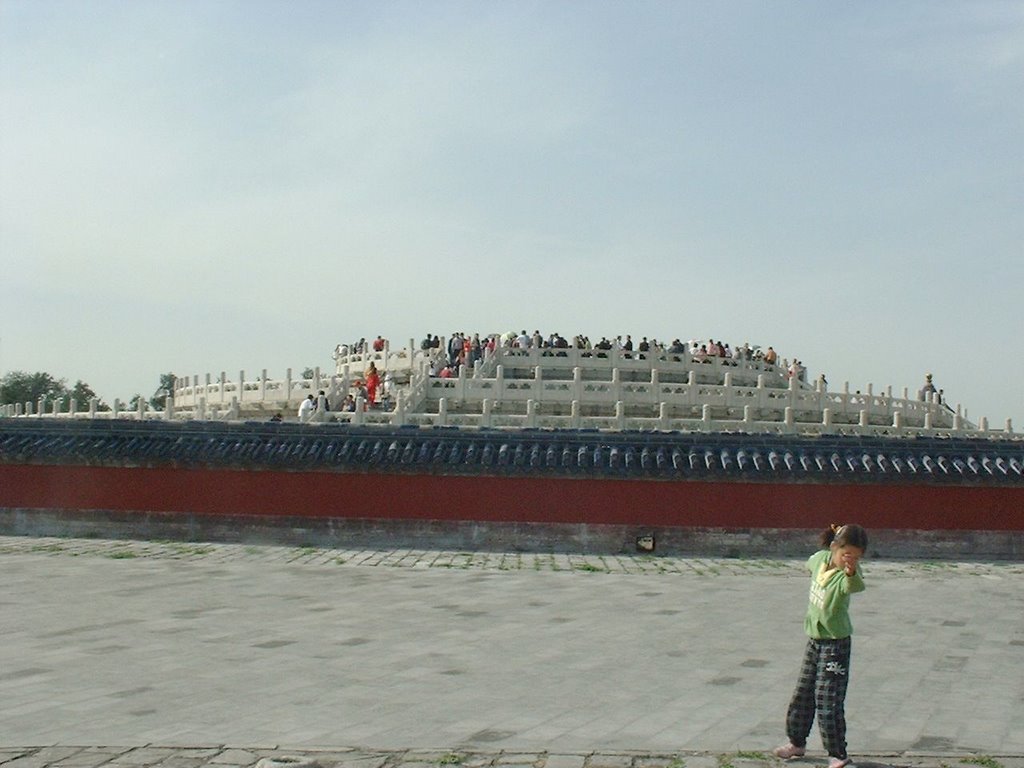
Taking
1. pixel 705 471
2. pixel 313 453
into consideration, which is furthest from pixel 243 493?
pixel 705 471

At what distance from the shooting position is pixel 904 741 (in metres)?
7.00

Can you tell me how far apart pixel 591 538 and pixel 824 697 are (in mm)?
11045

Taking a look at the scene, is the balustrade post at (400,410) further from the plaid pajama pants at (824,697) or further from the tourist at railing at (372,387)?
the plaid pajama pants at (824,697)

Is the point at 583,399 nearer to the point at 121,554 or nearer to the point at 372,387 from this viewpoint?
the point at 372,387

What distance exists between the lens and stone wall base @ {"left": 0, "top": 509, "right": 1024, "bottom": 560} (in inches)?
688

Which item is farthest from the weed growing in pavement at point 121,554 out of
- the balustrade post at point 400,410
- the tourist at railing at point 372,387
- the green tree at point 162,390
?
the green tree at point 162,390

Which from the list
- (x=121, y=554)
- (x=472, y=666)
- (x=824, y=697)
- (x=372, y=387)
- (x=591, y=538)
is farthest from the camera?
(x=372, y=387)

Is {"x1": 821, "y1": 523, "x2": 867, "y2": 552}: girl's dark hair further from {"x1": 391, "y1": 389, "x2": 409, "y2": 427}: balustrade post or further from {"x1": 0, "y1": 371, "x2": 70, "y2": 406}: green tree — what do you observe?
{"x1": 0, "y1": 371, "x2": 70, "y2": 406}: green tree

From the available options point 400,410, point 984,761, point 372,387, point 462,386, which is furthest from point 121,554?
point 984,761

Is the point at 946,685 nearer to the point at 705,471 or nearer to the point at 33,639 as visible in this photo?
the point at 33,639

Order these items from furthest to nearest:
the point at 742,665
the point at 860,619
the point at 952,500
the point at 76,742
Result: the point at 952,500 → the point at 860,619 → the point at 742,665 → the point at 76,742

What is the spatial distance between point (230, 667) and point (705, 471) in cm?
1003

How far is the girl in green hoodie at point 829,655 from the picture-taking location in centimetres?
653

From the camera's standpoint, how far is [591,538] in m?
17.6
